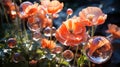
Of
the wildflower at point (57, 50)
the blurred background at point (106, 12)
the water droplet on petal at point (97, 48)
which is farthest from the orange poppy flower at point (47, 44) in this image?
the blurred background at point (106, 12)

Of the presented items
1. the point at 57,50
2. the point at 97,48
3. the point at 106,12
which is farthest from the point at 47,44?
the point at 106,12

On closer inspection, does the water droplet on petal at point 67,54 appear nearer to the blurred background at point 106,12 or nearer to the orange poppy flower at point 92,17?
the orange poppy flower at point 92,17

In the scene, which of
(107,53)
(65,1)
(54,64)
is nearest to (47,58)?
(54,64)

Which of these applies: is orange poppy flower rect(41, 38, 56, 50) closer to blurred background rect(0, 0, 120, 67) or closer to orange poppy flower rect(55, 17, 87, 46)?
orange poppy flower rect(55, 17, 87, 46)

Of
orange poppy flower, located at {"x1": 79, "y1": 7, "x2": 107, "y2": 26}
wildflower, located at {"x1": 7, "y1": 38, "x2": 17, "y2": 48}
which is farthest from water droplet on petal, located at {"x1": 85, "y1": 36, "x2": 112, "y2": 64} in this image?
wildflower, located at {"x1": 7, "y1": 38, "x2": 17, "y2": 48}

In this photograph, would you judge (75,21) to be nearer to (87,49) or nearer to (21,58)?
(87,49)

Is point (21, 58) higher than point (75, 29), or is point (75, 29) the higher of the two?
point (75, 29)

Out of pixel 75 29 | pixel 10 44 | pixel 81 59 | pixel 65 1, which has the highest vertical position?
pixel 75 29
